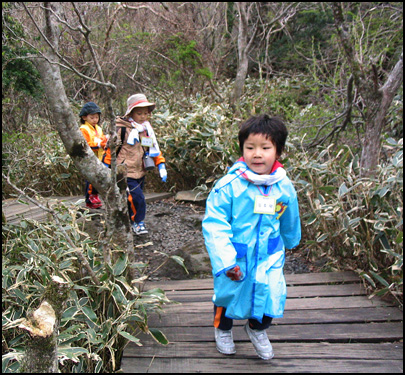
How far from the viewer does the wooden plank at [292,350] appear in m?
2.07

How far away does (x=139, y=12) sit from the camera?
9.34 meters

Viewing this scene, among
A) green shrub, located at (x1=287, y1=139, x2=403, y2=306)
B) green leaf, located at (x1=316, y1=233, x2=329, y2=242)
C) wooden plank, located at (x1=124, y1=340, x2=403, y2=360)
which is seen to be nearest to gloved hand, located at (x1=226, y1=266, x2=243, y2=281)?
wooden plank, located at (x1=124, y1=340, x2=403, y2=360)

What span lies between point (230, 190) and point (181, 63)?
6.56m

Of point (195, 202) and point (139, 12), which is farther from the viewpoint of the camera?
point (139, 12)

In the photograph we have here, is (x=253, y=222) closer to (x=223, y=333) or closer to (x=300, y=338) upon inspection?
(x=223, y=333)

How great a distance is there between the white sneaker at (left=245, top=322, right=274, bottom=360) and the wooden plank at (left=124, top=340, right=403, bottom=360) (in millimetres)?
60

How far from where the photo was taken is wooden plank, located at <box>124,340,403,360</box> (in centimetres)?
207

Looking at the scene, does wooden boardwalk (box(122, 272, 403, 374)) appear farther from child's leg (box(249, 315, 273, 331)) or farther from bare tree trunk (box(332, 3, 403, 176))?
bare tree trunk (box(332, 3, 403, 176))

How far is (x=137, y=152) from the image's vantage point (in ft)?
12.9

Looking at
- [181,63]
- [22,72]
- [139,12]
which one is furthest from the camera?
[139,12]

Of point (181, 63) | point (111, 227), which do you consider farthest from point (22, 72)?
point (181, 63)

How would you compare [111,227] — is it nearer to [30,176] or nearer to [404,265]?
[404,265]

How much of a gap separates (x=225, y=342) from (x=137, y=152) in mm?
2347

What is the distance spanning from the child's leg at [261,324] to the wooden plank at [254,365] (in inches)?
7.2
